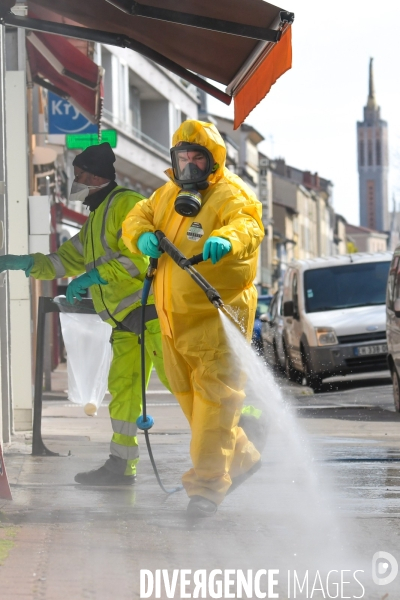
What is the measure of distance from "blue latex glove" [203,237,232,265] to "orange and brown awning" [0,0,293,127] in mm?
1070

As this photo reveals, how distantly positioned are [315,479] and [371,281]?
11.7 m

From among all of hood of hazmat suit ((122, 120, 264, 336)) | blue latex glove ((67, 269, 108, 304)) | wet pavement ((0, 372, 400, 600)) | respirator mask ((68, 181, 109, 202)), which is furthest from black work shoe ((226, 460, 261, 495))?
respirator mask ((68, 181, 109, 202))

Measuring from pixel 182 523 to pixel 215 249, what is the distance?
4.17 ft

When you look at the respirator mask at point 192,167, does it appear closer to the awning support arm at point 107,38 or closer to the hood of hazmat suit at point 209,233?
the hood of hazmat suit at point 209,233

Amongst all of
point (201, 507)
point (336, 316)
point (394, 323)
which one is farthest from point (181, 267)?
point (336, 316)

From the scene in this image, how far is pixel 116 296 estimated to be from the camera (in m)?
7.32

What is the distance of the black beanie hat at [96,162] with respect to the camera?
757cm

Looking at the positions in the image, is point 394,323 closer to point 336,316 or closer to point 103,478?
point 336,316

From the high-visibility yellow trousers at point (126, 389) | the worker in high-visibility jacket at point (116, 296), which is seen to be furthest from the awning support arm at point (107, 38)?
the high-visibility yellow trousers at point (126, 389)

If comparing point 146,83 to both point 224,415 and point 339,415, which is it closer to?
point 339,415

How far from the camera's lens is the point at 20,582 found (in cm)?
448

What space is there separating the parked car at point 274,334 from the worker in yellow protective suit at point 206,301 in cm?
1584

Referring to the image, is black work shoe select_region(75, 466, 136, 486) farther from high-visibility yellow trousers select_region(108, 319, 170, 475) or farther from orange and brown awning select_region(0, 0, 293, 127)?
orange and brown awning select_region(0, 0, 293, 127)

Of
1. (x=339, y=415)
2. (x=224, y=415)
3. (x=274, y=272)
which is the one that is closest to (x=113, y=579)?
(x=224, y=415)
